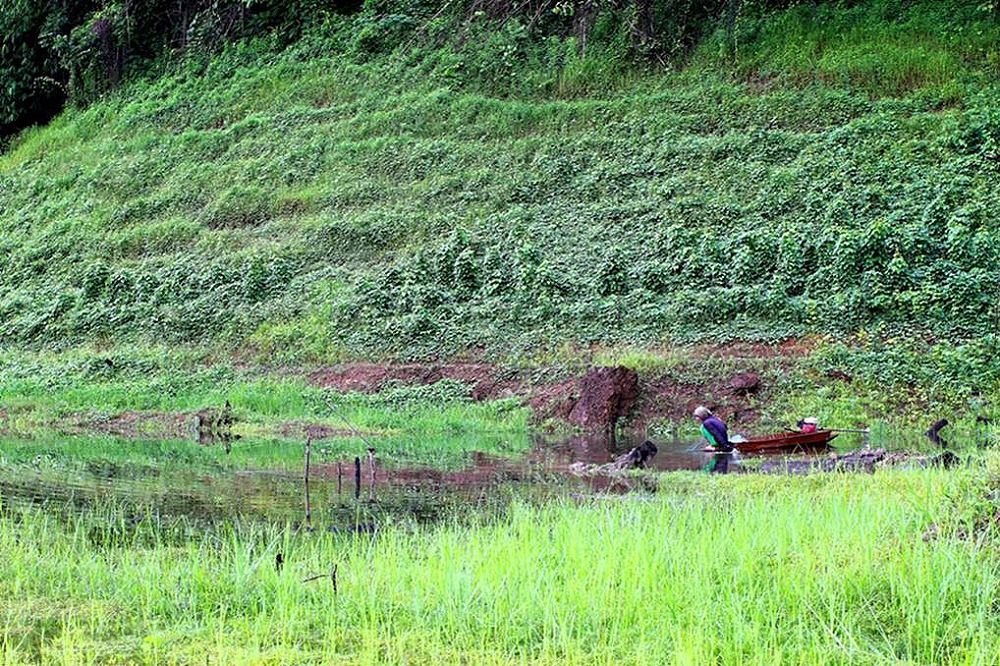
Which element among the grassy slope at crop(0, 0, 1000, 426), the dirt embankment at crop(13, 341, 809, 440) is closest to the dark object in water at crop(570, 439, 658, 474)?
the dirt embankment at crop(13, 341, 809, 440)

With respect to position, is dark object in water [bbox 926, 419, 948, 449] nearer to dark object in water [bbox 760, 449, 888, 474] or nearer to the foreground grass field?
dark object in water [bbox 760, 449, 888, 474]

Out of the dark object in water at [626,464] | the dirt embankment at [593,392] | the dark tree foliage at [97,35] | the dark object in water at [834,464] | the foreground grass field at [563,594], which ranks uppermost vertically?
the dark tree foliage at [97,35]

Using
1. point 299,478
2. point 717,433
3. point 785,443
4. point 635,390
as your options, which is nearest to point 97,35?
point 635,390

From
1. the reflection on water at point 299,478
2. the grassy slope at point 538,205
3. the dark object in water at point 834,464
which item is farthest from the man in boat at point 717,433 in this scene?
the grassy slope at point 538,205

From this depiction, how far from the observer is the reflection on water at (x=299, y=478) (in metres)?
12.0

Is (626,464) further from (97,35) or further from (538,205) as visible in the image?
(97,35)

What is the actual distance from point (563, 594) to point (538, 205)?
23006 millimetres

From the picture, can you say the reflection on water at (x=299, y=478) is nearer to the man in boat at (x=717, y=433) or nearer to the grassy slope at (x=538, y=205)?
the man in boat at (x=717, y=433)

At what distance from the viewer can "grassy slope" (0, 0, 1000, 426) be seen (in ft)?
74.8

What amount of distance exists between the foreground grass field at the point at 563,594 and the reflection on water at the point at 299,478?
2.83 metres

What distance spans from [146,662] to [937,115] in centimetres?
2577

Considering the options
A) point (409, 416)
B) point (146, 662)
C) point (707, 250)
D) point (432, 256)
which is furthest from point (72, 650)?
point (432, 256)

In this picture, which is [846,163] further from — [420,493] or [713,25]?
[420,493]

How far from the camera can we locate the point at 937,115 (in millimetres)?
27359
